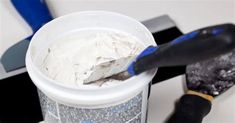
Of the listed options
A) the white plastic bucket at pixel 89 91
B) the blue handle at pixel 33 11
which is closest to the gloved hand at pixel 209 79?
the white plastic bucket at pixel 89 91

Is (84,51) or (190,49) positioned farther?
(84,51)

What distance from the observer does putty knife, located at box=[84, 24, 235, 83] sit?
0.87 feet

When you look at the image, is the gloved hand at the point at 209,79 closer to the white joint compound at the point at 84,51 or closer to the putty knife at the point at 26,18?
the white joint compound at the point at 84,51

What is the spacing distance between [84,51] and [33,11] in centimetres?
13

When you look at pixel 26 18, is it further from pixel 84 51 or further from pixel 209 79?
pixel 209 79

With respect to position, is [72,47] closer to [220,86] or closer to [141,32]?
[141,32]

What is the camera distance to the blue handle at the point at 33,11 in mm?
484

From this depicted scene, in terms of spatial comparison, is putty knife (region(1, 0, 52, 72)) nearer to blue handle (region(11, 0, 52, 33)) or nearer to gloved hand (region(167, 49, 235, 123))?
blue handle (region(11, 0, 52, 33))

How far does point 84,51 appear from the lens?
40 cm

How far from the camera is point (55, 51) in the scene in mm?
390

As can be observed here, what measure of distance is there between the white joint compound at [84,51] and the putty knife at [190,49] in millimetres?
51

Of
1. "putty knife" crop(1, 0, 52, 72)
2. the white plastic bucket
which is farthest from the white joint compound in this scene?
"putty knife" crop(1, 0, 52, 72)

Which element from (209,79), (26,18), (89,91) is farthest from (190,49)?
(26,18)

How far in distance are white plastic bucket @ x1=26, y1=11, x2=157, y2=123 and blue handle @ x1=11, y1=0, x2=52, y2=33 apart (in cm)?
11
